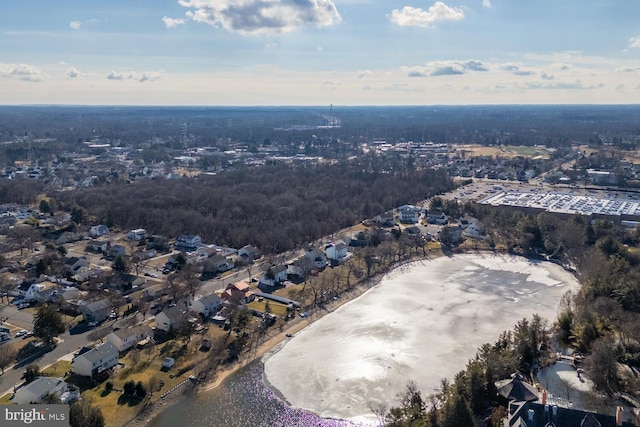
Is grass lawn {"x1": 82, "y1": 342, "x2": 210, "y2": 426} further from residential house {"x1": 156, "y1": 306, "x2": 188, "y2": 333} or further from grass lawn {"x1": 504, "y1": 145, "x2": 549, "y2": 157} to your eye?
grass lawn {"x1": 504, "y1": 145, "x2": 549, "y2": 157}

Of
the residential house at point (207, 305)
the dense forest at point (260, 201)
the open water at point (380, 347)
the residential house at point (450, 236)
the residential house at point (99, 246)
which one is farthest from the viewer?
the dense forest at point (260, 201)

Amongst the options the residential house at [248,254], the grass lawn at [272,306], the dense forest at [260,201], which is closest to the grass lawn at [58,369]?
the grass lawn at [272,306]

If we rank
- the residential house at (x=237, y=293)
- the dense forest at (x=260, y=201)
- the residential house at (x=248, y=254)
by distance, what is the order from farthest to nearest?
1. the dense forest at (x=260, y=201)
2. the residential house at (x=248, y=254)
3. the residential house at (x=237, y=293)

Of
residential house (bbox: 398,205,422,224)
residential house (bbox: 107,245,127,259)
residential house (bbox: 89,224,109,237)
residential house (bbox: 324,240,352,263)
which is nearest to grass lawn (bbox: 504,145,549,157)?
residential house (bbox: 398,205,422,224)

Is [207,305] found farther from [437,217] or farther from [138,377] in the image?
[437,217]

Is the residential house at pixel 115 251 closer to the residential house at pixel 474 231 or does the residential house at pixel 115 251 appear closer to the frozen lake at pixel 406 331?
the frozen lake at pixel 406 331

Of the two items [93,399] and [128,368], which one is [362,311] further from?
[93,399]
